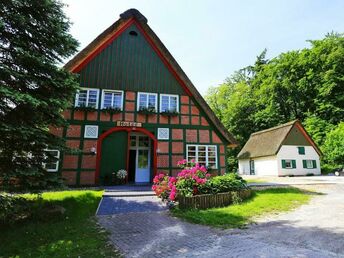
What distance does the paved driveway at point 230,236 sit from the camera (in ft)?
14.1

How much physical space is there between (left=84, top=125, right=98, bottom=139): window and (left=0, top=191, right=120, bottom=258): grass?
5393mm

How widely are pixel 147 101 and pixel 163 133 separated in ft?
6.85

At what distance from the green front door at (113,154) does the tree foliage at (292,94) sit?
2589 cm

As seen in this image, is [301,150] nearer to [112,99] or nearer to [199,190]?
[199,190]

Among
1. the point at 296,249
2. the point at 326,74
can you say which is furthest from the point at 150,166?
the point at 326,74

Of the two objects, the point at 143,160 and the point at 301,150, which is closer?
the point at 143,160

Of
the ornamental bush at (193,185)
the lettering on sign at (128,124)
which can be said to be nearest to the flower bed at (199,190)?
the ornamental bush at (193,185)

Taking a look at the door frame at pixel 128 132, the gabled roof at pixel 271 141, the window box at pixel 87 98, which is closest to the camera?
the door frame at pixel 128 132

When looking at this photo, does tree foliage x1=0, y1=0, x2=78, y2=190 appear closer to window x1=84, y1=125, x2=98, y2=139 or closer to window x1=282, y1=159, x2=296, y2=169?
window x1=84, y1=125, x2=98, y2=139

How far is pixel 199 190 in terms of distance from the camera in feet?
28.2

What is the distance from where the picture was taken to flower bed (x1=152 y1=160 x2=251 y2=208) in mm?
8203

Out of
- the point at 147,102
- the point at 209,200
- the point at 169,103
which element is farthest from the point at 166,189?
the point at 169,103

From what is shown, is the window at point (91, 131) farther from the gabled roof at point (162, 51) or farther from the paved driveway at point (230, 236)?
the paved driveway at point (230, 236)

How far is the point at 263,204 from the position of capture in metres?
8.60
